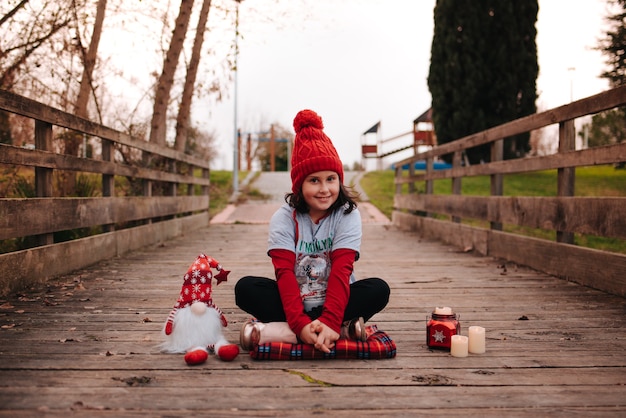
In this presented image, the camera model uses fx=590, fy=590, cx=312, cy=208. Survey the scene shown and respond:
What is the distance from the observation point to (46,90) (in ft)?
24.3

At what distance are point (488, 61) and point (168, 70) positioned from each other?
9818mm

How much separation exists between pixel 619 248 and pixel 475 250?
2974mm

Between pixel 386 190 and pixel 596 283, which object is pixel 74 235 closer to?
pixel 596 283

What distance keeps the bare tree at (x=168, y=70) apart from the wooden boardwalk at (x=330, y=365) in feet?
15.8

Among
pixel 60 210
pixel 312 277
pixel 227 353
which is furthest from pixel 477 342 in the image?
pixel 60 210

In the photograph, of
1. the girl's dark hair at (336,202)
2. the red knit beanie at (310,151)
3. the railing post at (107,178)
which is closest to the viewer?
the red knit beanie at (310,151)

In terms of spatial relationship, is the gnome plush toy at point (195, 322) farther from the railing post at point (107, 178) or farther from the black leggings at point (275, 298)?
the railing post at point (107, 178)

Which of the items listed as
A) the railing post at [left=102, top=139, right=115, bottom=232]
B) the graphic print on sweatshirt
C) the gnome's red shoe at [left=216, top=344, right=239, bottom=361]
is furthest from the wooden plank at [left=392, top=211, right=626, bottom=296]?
the railing post at [left=102, top=139, right=115, bottom=232]

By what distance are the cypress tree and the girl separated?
1361cm

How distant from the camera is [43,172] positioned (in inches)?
168

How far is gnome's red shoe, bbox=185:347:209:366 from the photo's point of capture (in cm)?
233

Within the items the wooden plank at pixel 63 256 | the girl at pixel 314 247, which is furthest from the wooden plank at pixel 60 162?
the girl at pixel 314 247

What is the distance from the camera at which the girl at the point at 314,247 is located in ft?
8.66

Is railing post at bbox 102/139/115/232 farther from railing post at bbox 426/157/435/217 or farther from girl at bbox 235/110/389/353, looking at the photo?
railing post at bbox 426/157/435/217
